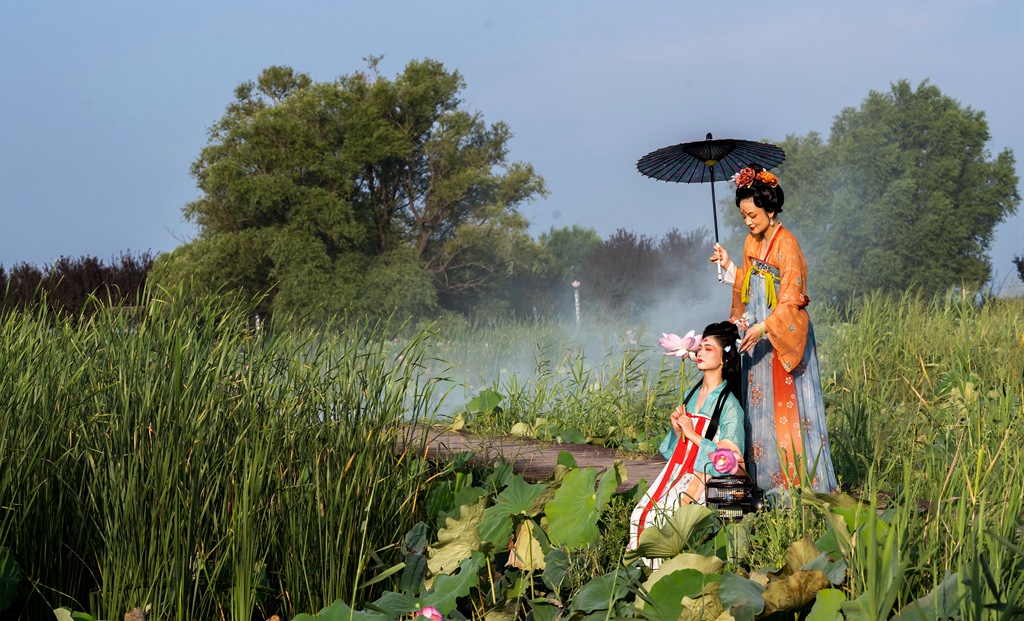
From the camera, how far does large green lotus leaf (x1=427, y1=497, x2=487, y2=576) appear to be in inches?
173

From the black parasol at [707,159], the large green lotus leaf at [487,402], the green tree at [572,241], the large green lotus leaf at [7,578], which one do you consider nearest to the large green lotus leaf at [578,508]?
the black parasol at [707,159]

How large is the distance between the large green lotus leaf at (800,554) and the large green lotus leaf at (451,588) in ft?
3.88

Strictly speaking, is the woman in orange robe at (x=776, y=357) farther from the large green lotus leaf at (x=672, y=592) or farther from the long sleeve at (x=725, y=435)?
the large green lotus leaf at (x=672, y=592)

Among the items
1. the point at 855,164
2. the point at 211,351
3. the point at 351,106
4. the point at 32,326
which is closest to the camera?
the point at 211,351

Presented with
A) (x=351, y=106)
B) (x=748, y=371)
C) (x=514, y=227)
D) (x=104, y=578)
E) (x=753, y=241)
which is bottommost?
(x=104, y=578)

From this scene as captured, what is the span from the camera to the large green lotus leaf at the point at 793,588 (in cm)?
329

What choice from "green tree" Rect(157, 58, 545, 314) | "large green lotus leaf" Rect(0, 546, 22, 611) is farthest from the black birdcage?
"green tree" Rect(157, 58, 545, 314)

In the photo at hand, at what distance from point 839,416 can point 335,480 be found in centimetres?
493

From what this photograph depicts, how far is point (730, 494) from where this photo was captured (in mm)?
4250

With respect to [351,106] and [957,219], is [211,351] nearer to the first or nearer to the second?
[351,106]

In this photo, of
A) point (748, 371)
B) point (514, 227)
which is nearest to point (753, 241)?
point (748, 371)

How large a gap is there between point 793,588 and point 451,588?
4.32 ft

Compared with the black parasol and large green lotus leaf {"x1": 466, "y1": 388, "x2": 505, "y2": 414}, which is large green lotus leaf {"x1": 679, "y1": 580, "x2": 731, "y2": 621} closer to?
the black parasol

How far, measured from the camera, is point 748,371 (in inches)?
188
